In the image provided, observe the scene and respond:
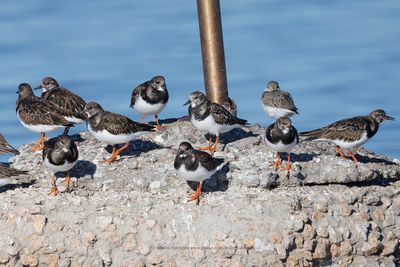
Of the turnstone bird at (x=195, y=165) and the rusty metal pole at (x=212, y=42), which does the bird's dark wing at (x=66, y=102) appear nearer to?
the rusty metal pole at (x=212, y=42)

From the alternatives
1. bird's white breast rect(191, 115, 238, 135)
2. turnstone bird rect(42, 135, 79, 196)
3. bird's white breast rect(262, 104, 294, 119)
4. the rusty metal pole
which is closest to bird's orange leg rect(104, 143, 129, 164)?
turnstone bird rect(42, 135, 79, 196)

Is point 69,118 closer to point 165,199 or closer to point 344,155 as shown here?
point 165,199

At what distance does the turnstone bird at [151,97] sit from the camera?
38.3 ft

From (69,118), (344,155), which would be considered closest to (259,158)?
(344,155)

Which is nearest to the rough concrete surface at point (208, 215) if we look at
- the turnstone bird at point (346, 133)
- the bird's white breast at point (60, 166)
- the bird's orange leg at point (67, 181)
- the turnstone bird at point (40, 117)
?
the bird's orange leg at point (67, 181)

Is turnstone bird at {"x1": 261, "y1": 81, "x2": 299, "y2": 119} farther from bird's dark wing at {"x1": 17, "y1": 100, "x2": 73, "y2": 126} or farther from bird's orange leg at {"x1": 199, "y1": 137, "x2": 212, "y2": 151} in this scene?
bird's dark wing at {"x1": 17, "y1": 100, "x2": 73, "y2": 126}

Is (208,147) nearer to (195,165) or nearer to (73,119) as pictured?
(195,165)

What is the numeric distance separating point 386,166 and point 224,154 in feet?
6.27

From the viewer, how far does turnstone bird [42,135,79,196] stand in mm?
9414

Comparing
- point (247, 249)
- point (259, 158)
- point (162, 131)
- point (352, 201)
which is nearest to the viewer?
point (247, 249)

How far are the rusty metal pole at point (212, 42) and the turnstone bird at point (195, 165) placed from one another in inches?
77.3

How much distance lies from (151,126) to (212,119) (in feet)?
2.37

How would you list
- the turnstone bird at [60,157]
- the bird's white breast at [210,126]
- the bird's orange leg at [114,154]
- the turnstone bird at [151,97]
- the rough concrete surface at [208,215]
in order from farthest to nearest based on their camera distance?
1. the turnstone bird at [151,97]
2. the bird's white breast at [210,126]
3. the bird's orange leg at [114,154]
4. the turnstone bird at [60,157]
5. the rough concrete surface at [208,215]

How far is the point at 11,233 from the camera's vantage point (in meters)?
8.84
